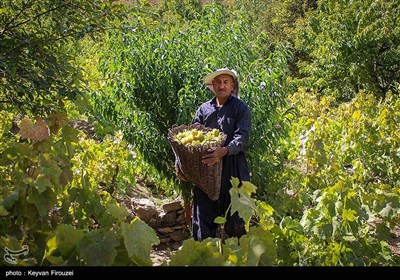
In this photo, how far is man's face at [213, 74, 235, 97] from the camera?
3.12 metres

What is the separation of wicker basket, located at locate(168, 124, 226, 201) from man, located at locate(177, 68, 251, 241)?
0.40 feet

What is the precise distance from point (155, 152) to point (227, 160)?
1.26 meters

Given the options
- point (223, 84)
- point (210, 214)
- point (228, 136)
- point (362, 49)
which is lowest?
point (210, 214)

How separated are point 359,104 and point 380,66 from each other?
427 centimetres

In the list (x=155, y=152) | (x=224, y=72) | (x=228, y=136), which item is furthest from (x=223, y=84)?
(x=155, y=152)

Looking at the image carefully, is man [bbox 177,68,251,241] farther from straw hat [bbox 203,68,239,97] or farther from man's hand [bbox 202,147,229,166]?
man's hand [bbox 202,147,229,166]

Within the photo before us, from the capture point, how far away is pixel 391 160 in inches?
194

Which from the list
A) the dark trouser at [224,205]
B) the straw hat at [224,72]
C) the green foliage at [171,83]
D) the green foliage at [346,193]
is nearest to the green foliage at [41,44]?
the straw hat at [224,72]

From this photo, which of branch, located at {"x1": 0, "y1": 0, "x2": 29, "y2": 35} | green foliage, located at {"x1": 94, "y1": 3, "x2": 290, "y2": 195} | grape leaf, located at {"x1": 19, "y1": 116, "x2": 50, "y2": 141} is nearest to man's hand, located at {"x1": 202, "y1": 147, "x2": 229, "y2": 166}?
green foliage, located at {"x1": 94, "y1": 3, "x2": 290, "y2": 195}

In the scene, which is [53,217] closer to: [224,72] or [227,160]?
[227,160]

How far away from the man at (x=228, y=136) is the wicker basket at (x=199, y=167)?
122mm

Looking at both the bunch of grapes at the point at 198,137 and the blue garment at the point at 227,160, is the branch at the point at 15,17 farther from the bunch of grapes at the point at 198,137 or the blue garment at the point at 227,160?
the blue garment at the point at 227,160

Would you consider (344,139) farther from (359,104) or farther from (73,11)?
(73,11)

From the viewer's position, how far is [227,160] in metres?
3.04
